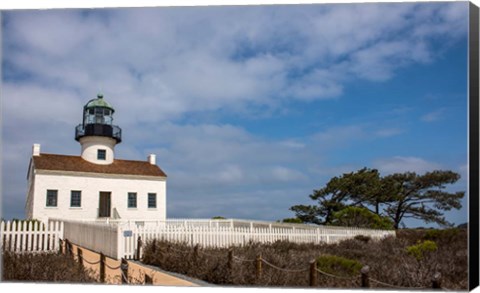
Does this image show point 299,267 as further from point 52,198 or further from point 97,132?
point 97,132

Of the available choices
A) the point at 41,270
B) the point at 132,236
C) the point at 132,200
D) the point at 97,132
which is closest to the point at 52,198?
the point at 132,200

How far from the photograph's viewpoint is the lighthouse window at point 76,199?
21609 mm

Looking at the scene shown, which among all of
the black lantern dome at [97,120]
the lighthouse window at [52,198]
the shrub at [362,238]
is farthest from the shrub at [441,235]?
the black lantern dome at [97,120]

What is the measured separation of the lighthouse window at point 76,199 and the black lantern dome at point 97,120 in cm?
323

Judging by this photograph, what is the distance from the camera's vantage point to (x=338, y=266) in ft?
29.2

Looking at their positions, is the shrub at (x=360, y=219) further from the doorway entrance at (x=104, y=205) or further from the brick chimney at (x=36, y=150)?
the brick chimney at (x=36, y=150)

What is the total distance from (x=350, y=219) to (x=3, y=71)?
1388 cm

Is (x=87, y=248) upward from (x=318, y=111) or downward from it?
downward

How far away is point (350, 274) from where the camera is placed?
841 cm

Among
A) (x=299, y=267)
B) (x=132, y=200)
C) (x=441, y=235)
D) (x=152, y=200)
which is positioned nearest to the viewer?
(x=299, y=267)

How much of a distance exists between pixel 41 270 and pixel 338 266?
4961 mm

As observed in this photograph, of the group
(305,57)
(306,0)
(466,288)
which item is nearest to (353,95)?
(305,57)

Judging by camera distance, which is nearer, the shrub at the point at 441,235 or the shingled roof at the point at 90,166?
the shrub at the point at 441,235

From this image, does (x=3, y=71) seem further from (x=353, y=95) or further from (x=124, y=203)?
(x=124, y=203)
